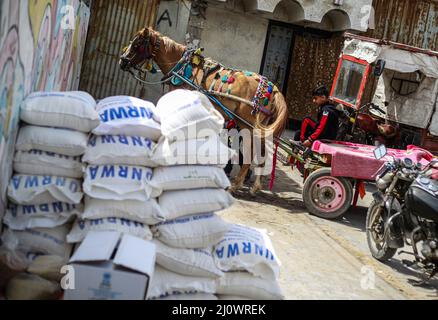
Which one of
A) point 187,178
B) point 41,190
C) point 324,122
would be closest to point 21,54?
point 41,190

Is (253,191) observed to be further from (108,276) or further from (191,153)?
(108,276)

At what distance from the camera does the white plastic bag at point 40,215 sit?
3.85 meters

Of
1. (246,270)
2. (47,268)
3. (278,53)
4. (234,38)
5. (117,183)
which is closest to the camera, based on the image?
(47,268)

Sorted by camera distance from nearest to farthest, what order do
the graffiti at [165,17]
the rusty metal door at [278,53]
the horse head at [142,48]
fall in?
the horse head at [142,48]
the graffiti at [165,17]
the rusty metal door at [278,53]

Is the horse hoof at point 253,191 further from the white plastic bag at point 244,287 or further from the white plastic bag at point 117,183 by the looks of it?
the white plastic bag at point 117,183

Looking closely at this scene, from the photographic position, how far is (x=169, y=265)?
3.83 metres

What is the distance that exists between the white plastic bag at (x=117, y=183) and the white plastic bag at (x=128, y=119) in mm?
272

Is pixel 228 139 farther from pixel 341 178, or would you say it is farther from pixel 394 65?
pixel 394 65

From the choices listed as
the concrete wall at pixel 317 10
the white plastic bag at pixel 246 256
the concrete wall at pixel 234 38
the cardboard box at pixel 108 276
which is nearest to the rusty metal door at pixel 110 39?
the concrete wall at pixel 234 38

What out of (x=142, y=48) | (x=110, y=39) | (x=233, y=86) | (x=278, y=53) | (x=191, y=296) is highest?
(x=278, y=53)

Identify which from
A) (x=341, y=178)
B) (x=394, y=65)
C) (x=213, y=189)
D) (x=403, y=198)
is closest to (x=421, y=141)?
(x=394, y=65)

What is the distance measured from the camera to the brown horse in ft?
26.7

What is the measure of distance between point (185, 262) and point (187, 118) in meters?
1.10

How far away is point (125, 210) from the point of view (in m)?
3.84
